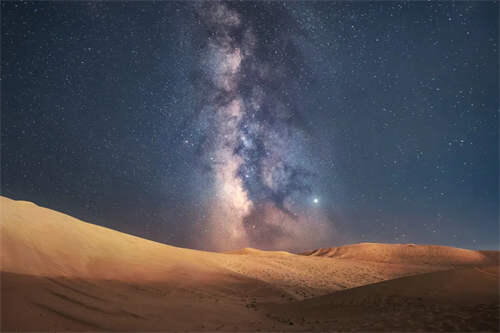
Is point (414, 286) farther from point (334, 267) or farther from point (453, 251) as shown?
point (453, 251)

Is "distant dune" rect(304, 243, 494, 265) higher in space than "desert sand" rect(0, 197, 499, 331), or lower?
higher

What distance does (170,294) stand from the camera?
11883 mm

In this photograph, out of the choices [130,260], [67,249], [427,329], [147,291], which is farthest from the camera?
[130,260]

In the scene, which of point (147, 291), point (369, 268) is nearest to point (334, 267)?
point (369, 268)

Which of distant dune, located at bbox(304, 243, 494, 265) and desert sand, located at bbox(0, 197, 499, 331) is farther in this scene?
distant dune, located at bbox(304, 243, 494, 265)

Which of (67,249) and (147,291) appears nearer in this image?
(147,291)

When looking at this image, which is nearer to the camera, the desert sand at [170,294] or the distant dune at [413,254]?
the desert sand at [170,294]

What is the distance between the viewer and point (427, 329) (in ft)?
21.7

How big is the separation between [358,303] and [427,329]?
3225 millimetres

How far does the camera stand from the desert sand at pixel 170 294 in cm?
721

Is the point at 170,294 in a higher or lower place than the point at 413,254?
lower

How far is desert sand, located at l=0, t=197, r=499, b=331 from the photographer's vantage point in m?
7.21

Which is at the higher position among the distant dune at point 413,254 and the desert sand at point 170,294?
the distant dune at point 413,254

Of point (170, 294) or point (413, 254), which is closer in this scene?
point (170, 294)
